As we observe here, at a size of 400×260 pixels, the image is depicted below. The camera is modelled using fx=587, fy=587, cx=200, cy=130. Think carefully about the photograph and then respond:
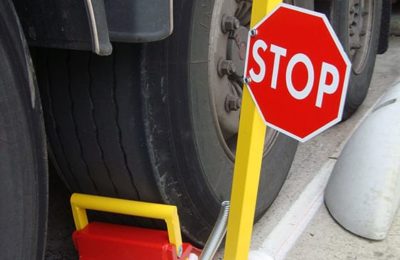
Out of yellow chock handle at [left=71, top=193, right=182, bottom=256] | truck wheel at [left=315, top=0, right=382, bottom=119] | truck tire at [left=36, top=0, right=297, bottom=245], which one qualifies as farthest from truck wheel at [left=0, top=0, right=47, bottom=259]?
truck wheel at [left=315, top=0, right=382, bottom=119]

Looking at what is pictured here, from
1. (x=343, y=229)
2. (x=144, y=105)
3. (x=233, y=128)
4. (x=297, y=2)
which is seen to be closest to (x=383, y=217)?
(x=343, y=229)

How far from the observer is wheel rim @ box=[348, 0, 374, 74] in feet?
9.82

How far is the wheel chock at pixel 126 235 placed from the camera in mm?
1608

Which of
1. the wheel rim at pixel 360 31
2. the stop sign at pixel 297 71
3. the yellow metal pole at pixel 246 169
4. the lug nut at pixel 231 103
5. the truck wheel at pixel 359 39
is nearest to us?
the stop sign at pixel 297 71

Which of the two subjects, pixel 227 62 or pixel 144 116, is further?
pixel 227 62

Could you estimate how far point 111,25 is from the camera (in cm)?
119

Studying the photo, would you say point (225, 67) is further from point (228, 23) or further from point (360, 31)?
point (360, 31)

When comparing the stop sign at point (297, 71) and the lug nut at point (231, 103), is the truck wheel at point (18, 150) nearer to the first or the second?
the stop sign at point (297, 71)

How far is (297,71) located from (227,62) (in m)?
0.58

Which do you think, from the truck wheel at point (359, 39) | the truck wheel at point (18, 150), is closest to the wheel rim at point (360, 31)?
the truck wheel at point (359, 39)

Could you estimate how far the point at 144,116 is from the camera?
148 centimetres

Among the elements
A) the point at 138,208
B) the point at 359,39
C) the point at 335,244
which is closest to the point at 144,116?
the point at 138,208

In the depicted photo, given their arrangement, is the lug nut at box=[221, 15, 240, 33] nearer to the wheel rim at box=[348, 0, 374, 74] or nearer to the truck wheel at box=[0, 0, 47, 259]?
the truck wheel at box=[0, 0, 47, 259]

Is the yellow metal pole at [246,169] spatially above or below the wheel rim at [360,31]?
above
